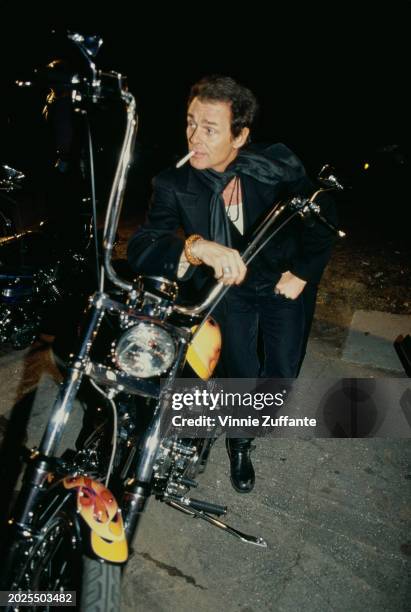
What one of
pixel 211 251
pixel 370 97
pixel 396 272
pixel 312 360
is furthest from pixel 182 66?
pixel 211 251

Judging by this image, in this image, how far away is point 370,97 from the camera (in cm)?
2159

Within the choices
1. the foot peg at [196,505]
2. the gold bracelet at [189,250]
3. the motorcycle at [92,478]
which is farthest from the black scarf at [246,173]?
the foot peg at [196,505]

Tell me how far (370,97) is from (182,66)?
941cm

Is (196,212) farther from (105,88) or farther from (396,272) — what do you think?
(396,272)

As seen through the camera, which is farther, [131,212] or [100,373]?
[131,212]

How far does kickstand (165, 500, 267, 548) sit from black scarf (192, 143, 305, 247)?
147 cm

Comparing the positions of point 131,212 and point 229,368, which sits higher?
point 131,212

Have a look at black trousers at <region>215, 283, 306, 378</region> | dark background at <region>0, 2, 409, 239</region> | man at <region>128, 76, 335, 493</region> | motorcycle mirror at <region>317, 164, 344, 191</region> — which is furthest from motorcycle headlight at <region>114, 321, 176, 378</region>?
dark background at <region>0, 2, 409, 239</region>

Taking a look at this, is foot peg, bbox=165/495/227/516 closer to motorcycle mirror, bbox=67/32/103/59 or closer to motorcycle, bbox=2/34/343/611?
motorcycle, bbox=2/34/343/611

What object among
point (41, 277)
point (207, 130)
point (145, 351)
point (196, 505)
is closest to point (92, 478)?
point (145, 351)

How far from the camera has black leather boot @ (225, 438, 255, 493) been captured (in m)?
2.90

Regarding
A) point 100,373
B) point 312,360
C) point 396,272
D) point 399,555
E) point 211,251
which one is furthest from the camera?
point 396,272

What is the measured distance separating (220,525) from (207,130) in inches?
84.0

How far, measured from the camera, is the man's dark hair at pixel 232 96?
7.63 feet
